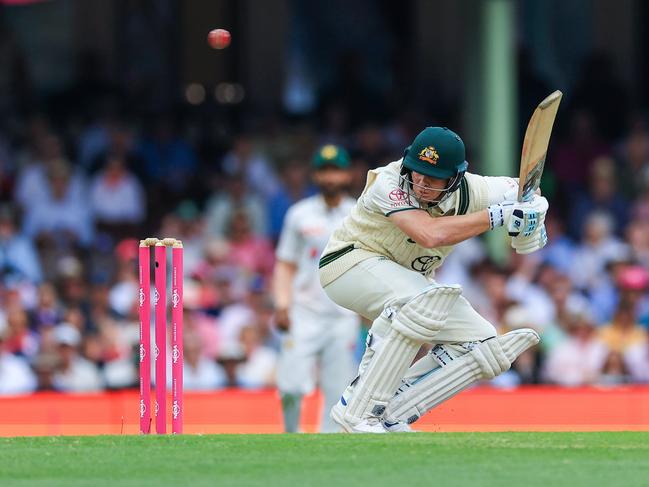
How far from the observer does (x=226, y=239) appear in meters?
13.4

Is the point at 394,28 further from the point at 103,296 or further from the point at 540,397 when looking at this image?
the point at 540,397

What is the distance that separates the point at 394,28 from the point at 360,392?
10.7 metres

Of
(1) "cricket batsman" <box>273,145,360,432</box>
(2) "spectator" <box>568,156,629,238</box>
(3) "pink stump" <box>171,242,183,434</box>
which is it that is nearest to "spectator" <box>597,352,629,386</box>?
(2) "spectator" <box>568,156,629,238</box>

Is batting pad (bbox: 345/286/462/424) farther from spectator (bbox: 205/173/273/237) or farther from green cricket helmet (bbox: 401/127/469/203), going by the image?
spectator (bbox: 205/173/273/237)

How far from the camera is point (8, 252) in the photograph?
42.1 feet

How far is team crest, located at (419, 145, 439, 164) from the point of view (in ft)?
22.0

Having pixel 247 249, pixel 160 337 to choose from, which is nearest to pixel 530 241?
pixel 160 337

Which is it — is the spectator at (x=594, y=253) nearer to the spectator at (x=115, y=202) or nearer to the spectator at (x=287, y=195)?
the spectator at (x=287, y=195)

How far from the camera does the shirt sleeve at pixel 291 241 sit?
9.86m

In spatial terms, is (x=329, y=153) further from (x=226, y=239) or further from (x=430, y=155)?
(x=226, y=239)

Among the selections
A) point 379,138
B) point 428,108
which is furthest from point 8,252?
point 428,108

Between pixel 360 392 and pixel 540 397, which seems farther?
pixel 540 397

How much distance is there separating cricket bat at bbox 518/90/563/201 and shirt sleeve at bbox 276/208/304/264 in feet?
10.7

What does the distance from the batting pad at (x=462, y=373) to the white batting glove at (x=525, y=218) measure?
52 cm
